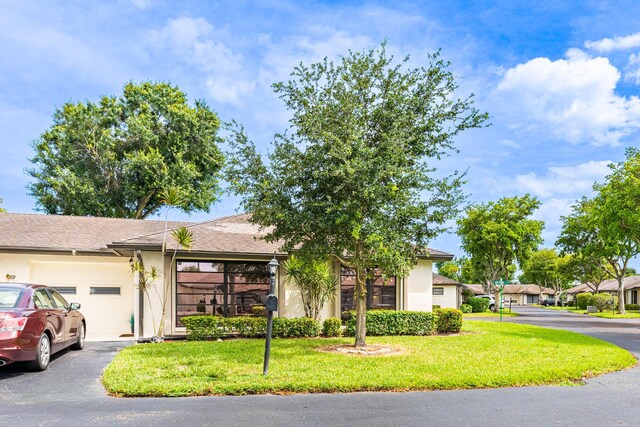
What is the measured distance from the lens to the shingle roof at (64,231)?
47.6ft

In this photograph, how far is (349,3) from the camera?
451 inches

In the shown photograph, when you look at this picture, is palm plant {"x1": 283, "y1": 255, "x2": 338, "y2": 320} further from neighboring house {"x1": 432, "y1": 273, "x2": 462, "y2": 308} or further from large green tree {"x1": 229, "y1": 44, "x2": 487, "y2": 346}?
neighboring house {"x1": 432, "y1": 273, "x2": 462, "y2": 308}

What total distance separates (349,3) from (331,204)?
5.14 m

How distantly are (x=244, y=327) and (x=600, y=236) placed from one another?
20908mm

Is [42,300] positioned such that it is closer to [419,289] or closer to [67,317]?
[67,317]

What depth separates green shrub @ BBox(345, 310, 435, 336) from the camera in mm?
14531

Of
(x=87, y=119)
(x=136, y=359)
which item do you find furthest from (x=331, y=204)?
(x=87, y=119)

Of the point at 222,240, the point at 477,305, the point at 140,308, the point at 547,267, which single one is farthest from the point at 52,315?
the point at 547,267

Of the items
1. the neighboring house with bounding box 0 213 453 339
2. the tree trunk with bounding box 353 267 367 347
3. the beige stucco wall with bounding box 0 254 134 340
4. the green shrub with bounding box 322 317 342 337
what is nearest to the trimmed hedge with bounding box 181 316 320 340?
the green shrub with bounding box 322 317 342 337

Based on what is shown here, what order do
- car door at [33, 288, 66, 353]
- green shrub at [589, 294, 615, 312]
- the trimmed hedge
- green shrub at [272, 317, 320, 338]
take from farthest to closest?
green shrub at [589, 294, 615, 312]
green shrub at [272, 317, 320, 338]
the trimmed hedge
car door at [33, 288, 66, 353]

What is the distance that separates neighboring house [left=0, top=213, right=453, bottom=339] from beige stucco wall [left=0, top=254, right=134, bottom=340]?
1.1 inches

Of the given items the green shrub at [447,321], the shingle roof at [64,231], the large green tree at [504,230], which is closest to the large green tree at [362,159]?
the green shrub at [447,321]

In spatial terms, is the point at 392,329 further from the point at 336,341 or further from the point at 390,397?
the point at 390,397

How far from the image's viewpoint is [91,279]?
1522cm
